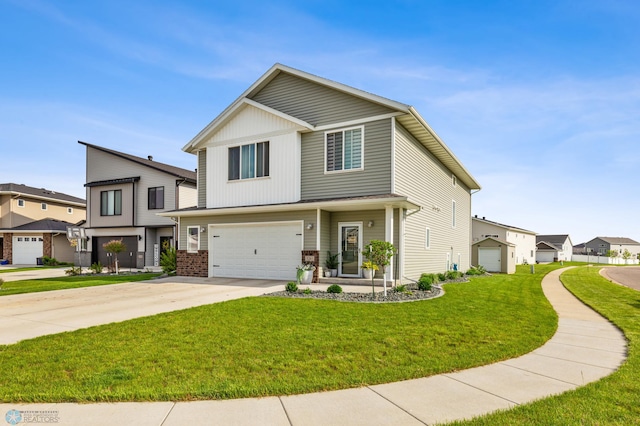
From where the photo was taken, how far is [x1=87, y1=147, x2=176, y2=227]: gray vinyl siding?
24.5m

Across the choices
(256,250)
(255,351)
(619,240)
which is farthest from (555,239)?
(255,351)

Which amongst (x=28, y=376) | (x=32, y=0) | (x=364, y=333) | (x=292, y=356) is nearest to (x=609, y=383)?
(x=364, y=333)

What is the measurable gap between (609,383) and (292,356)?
3.78m

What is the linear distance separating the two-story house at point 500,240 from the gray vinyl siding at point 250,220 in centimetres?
1860

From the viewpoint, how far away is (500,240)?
89.2 feet

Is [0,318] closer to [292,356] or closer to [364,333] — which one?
[292,356]

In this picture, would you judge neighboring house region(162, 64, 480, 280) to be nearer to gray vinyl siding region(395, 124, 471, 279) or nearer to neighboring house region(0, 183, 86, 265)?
gray vinyl siding region(395, 124, 471, 279)

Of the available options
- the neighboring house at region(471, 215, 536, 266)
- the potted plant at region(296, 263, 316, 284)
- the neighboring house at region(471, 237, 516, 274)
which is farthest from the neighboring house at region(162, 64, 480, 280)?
the neighboring house at region(471, 215, 536, 266)

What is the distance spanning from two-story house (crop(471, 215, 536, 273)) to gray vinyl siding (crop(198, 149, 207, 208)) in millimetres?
21077

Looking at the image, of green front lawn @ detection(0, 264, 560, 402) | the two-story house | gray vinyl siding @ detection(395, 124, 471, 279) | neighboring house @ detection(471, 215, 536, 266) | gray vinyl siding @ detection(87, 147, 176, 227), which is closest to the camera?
green front lawn @ detection(0, 264, 560, 402)

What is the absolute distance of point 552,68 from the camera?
12.5 metres

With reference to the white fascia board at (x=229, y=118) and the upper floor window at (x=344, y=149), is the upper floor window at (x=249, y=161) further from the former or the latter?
the upper floor window at (x=344, y=149)

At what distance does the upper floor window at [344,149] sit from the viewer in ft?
45.4

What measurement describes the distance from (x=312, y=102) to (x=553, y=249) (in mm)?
55268
